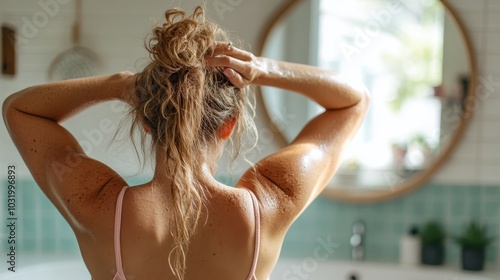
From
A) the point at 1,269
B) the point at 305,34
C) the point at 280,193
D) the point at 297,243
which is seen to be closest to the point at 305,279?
the point at 297,243

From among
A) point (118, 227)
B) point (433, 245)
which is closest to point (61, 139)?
point (118, 227)

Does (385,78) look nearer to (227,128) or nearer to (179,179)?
(227,128)

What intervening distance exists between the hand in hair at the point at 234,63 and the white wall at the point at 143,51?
122 centimetres

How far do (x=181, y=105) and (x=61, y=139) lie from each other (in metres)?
0.21

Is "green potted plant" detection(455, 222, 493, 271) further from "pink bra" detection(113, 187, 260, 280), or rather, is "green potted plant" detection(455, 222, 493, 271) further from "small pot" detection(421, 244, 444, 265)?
"pink bra" detection(113, 187, 260, 280)

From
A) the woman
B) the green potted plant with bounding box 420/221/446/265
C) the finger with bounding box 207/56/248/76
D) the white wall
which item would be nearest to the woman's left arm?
the woman

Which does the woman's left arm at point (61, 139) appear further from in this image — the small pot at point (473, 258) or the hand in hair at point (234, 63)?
the small pot at point (473, 258)

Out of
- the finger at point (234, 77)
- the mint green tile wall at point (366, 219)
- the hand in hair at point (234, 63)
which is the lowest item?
the mint green tile wall at point (366, 219)

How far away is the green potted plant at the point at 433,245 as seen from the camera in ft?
7.25

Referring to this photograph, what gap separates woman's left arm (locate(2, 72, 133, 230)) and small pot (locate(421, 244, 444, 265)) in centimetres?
148

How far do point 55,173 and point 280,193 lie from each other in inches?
13.3

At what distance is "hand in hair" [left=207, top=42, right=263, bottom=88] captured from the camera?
3.16 ft

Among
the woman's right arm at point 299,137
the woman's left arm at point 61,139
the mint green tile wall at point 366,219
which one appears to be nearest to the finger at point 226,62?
the woman's right arm at point 299,137

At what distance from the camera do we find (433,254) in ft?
7.25
